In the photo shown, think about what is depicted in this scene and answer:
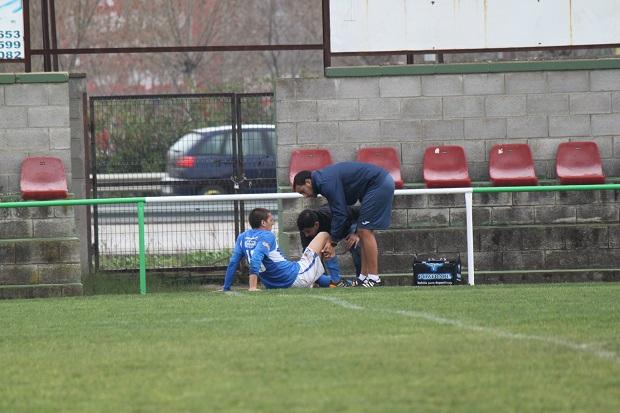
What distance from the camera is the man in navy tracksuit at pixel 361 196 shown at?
572 inches

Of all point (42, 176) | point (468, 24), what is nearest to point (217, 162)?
point (42, 176)

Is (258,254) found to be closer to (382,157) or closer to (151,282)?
(151,282)

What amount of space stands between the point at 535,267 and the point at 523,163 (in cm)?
140

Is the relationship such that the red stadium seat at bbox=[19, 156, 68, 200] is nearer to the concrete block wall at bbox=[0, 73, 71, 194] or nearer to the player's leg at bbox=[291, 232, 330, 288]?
the concrete block wall at bbox=[0, 73, 71, 194]

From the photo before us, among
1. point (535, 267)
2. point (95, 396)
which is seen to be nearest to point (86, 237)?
point (535, 267)

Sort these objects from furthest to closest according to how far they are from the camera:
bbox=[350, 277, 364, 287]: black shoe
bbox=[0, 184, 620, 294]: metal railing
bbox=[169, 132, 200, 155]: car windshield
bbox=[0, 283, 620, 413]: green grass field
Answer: bbox=[169, 132, 200, 155]: car windshield
bbox=[350, 277, 364, 287]: black shoe
bbox=[0, 184, 620, 294]: metal railing
bbox=[0, 283, 620, 413]: green grass field

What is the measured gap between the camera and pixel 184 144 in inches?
763

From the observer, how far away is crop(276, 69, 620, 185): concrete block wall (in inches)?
699

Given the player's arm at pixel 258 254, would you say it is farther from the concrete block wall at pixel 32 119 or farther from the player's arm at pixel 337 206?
the concrete block wall at pixel 32 119

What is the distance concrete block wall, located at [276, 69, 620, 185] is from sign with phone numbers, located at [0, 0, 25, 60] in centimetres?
378

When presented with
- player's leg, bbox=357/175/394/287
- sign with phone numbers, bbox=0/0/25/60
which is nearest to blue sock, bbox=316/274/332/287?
player's leg, bbox=357/175/394/287

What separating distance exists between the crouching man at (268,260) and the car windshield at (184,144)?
472cm

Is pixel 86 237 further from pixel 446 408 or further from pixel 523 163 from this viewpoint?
pixel 446 408

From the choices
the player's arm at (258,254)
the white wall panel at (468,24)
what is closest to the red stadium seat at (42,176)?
the player's arm at (258,254)
